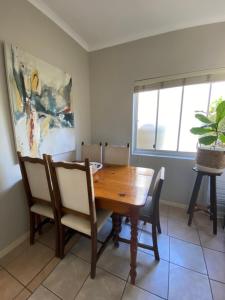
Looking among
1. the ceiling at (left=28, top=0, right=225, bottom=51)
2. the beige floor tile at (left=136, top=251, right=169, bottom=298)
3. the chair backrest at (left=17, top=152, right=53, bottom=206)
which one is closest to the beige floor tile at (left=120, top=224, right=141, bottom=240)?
the beige floor tile at (left=136, top=251, right=169, bottom=298)

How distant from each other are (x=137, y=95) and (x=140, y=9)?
1.08 meters

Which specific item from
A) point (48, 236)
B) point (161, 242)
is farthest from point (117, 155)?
point (48, 236)

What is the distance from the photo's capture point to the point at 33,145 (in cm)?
176

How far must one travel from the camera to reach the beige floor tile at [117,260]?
1381 mm

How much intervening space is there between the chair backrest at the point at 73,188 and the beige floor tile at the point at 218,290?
1.14m

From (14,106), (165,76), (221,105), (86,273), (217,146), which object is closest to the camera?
(86,273)

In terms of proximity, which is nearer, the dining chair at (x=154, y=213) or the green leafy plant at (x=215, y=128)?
the dining chair at (x=154, y=213)

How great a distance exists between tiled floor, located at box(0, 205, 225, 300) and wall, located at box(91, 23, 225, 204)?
36.0 inches

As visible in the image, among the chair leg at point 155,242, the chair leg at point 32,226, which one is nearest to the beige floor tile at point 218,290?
the chair leg at point 155,242

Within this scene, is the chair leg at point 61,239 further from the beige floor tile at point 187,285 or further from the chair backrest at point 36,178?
the beige floor tile at point 187,285

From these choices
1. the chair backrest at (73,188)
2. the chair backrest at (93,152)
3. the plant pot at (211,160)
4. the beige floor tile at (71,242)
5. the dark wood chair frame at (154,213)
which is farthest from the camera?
the chair backrest at (93,152)

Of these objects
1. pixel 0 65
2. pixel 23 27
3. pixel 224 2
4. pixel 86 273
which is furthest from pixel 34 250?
pixel 224 2

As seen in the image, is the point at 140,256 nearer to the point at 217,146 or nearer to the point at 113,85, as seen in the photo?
the point at 217,146

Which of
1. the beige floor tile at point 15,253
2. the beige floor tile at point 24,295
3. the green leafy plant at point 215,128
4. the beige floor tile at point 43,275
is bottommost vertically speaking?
the beige floor tile at point 15,253
